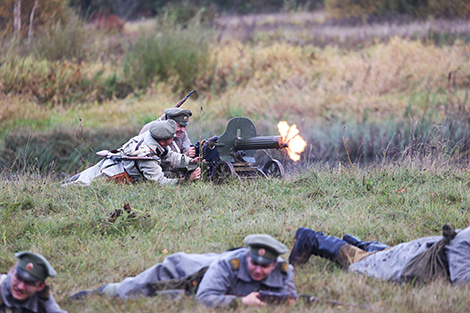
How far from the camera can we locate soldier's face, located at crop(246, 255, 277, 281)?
4.64m

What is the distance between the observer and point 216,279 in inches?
185

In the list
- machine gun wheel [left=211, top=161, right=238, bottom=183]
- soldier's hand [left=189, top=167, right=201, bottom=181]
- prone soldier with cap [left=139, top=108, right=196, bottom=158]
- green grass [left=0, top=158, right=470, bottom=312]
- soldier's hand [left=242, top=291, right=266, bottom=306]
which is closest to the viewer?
soldier's hand [left=242, top=291, right=266, bottom=306]

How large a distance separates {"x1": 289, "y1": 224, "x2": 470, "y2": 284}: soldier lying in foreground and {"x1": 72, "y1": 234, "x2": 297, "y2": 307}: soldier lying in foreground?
0.86 metres

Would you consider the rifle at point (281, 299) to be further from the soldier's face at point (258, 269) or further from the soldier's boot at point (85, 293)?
the soldier's boot at point (85, 293)

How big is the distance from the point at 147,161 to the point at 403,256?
14.5 feet

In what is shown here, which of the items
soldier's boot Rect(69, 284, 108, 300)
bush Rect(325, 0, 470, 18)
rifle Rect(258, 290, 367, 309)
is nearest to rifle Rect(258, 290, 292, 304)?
rifle Rect(258, 290, 367, 309)

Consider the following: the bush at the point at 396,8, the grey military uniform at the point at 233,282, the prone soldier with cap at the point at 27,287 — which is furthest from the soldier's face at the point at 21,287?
the bush at the point at 396,8

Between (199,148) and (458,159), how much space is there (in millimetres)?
4367

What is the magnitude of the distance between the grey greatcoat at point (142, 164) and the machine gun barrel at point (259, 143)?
775 mm

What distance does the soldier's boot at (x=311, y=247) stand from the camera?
226 inches

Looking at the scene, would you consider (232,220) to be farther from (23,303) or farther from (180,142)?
(180,142)

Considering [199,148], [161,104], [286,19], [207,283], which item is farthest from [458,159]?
[286,19]

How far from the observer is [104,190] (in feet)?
27.6

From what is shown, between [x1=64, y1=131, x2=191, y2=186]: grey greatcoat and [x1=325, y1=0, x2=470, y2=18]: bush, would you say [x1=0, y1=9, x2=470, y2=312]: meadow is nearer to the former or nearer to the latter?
[x1=64, y1=131, x2=191, y2=186]: grey greatcoat
